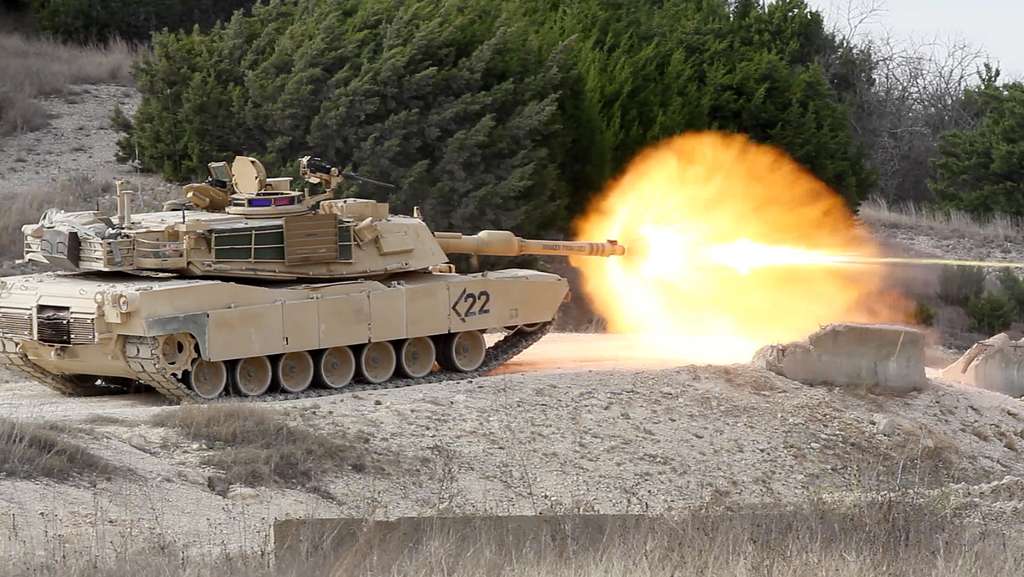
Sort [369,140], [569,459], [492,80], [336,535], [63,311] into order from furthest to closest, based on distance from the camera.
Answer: [492,80] < [369,140] < [63,311] < [569,459] < [336,535]

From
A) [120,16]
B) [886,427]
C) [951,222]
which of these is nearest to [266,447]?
[886,427]

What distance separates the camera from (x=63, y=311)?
60.1 ft

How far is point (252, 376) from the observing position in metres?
18.9

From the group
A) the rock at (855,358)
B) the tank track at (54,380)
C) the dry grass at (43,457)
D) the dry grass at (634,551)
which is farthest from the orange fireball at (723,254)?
the dry grass at (43,457)

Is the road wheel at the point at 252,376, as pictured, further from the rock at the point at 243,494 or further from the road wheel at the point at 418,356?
the rock at the point at 243,494

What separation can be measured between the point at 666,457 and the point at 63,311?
21.0 feet

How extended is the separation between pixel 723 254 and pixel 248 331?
27.2ft

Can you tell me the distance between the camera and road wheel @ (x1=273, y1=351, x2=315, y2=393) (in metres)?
19.2

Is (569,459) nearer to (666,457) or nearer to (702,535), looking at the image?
(666,457)

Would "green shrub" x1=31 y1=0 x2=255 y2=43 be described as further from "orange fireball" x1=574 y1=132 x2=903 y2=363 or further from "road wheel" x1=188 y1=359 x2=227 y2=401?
"road wheel" x1=188 y1=359 x2=227 y2=401

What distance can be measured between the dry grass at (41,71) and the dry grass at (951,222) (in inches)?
721

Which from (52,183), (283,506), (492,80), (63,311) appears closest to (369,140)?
(492,80)

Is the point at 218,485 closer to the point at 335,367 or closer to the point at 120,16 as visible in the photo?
the point at 335,367

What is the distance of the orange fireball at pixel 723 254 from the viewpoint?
80.0ft
